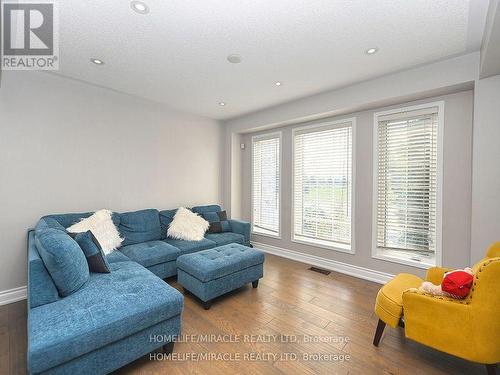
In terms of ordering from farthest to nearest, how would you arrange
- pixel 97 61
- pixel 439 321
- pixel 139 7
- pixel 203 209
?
pixel 203 209, pixel 97 61, pixel 139 7, pixel 439 321

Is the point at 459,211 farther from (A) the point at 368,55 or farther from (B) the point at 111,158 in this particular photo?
(B) the point at 111,158

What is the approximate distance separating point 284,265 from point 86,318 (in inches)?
113

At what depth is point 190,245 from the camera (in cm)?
328

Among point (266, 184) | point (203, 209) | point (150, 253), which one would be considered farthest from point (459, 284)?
point (203, 209)

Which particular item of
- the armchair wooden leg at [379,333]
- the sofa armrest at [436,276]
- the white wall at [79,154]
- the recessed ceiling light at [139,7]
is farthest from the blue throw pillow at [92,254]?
the sofa armrest at [436,276]

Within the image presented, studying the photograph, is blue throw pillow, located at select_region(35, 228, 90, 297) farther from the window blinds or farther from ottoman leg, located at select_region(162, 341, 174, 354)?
the window blinds

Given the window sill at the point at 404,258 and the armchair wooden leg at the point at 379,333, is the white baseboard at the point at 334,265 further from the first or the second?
the armchair wooden leg at the point at 379,333

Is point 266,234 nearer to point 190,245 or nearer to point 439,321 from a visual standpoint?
point 190,245

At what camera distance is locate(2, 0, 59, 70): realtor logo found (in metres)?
1.77

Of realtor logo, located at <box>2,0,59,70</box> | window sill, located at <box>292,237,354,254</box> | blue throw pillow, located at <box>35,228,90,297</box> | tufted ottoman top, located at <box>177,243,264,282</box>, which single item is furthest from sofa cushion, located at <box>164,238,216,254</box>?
realtor logo, located at <box>2,0,59,70</box>

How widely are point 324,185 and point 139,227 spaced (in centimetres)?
296

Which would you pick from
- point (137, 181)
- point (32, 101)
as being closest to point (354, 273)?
point (137, 181)

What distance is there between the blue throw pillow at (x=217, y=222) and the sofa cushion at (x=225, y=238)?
0.31ft

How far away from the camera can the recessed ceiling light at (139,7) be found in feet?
5.53
